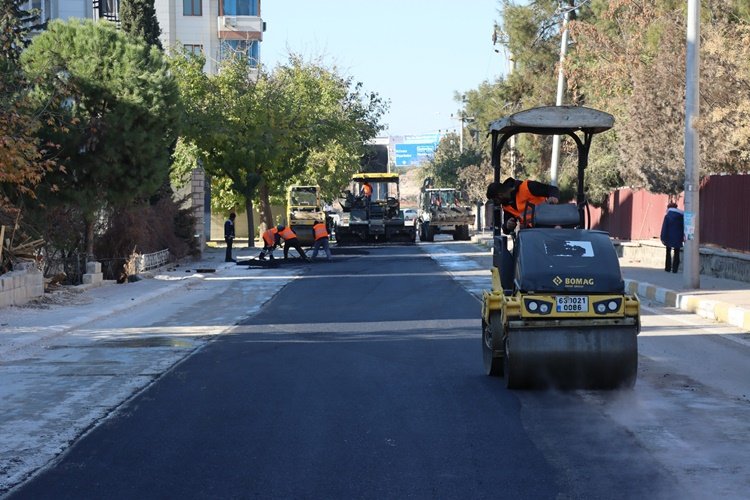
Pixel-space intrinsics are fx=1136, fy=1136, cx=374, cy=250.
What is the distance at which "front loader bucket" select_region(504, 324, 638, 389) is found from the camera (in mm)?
10438

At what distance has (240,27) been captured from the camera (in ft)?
234

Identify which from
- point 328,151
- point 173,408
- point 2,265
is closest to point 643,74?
point 2,265

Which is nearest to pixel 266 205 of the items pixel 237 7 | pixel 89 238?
pixel 237 7

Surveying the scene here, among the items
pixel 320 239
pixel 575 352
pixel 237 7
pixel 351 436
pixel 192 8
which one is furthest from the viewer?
pixel 237 7

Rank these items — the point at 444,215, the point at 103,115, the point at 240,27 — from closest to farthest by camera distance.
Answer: the point at 103,115 < the point at 444,215 < the point at 240,27

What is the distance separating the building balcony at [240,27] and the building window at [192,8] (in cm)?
132

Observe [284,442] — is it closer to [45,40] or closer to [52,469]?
[52,469]

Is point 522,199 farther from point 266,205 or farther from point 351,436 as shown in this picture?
point 266,205

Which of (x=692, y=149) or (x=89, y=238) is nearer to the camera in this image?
(x=692, y=149)

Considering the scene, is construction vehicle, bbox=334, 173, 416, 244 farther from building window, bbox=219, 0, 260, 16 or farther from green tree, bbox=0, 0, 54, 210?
green tree, bbox=0, 0, 54, 210

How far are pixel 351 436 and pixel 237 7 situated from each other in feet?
216

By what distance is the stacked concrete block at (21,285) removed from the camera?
63.0 feet

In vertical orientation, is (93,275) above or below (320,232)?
below

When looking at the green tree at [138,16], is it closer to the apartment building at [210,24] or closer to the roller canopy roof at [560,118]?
the roller canopy roof at [560,118]
